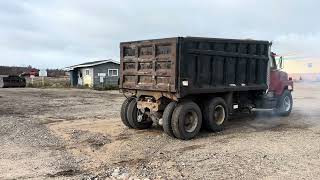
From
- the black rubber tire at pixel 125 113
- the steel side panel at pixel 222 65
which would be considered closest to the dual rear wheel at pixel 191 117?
the steel side panel at pixel 222 65

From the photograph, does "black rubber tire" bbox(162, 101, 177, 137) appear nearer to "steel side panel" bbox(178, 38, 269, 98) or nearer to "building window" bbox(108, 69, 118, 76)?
"steel side panel" bbox(178, 38, 269, 98)

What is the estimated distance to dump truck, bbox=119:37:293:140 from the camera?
11.1 m

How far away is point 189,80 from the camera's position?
36.7 ft

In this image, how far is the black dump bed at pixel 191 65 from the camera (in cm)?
1100

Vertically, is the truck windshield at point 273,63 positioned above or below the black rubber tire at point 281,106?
Answer: above

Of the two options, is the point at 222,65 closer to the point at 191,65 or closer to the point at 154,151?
the point at 191,65

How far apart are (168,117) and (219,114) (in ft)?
6.64

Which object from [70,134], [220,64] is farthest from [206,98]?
[70,134]

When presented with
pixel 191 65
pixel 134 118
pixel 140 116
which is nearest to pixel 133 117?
pixel 134 118

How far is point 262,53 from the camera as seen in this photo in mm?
13938

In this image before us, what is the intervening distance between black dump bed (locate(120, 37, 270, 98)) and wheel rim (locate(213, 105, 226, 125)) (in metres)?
0.58

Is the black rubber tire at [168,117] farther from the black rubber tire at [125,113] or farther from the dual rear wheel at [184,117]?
the black rubber tire at [125,113]

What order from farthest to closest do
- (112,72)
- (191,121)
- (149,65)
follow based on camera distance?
1. (112,72)
2. (149,65)
3. (191,121)

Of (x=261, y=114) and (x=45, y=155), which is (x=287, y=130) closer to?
(x=261, y=114)
